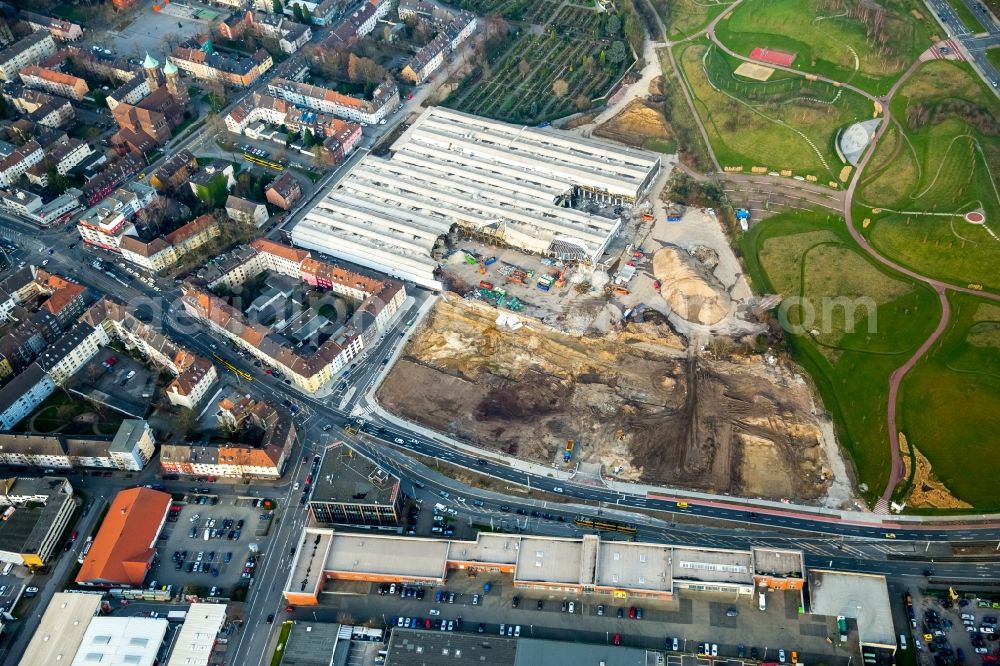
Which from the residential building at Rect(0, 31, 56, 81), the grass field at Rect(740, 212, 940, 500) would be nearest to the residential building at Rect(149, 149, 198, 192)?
the residential building at Rect(0, 31, 56, 81)

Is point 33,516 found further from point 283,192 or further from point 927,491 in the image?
point 927,491

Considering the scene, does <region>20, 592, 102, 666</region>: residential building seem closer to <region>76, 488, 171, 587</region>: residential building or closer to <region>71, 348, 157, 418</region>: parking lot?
<region>76, 488, 171, 587</region>: residential building

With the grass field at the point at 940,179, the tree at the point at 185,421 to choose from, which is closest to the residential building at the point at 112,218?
the tree at the point at 185,421

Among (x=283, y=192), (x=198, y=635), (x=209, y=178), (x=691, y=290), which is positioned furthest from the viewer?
(x=209, y=178)

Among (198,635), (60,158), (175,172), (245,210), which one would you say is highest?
(60,158)

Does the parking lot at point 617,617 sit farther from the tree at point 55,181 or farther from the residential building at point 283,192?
the tree at point 55,181

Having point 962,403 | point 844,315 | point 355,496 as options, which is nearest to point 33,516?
point 355,496
